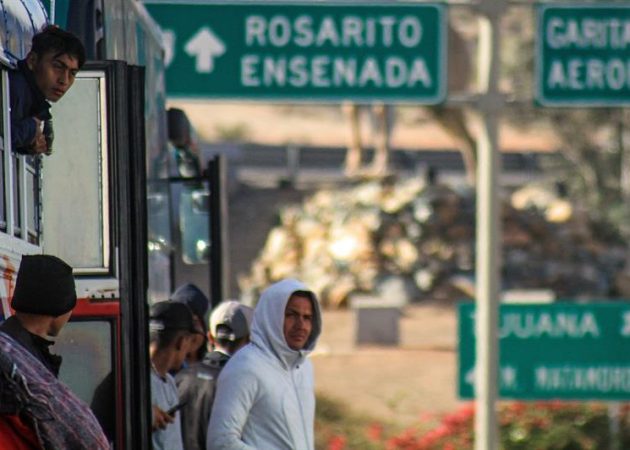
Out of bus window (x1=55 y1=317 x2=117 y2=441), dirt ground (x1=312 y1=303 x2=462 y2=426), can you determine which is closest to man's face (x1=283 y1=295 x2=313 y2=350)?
bus window (x1=55 y1=317 x2=117 y2=441)

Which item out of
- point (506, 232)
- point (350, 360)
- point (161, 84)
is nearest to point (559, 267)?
point (506, 232)

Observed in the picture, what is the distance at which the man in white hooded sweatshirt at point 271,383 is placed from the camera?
6.50m

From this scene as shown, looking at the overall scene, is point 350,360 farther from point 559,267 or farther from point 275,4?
point 275,4

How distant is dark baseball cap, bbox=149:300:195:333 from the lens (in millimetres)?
6945

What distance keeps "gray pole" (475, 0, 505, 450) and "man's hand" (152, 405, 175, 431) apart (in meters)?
5.18

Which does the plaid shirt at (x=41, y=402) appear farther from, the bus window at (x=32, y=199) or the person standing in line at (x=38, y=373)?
the bus window at (x=32, y=199)

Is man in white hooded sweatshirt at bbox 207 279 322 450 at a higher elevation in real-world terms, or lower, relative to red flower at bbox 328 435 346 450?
higher

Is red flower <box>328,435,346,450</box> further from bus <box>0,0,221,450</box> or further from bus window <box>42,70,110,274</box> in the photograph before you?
bus window <box>42,70,110,274</box>

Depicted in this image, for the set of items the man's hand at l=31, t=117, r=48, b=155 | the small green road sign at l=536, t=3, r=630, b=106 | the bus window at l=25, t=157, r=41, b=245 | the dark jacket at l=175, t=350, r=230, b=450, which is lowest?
the dark jacket at l=175, t=350, r=230, b=450

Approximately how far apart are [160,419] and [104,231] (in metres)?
1.42

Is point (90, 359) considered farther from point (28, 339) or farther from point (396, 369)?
point (396, 369)

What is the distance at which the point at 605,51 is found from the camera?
11.3m

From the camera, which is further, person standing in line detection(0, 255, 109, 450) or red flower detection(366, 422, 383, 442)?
red flower detection(366, 422, 383, 442)

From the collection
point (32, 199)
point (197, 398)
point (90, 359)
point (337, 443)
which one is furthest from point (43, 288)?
point (337, 443)
